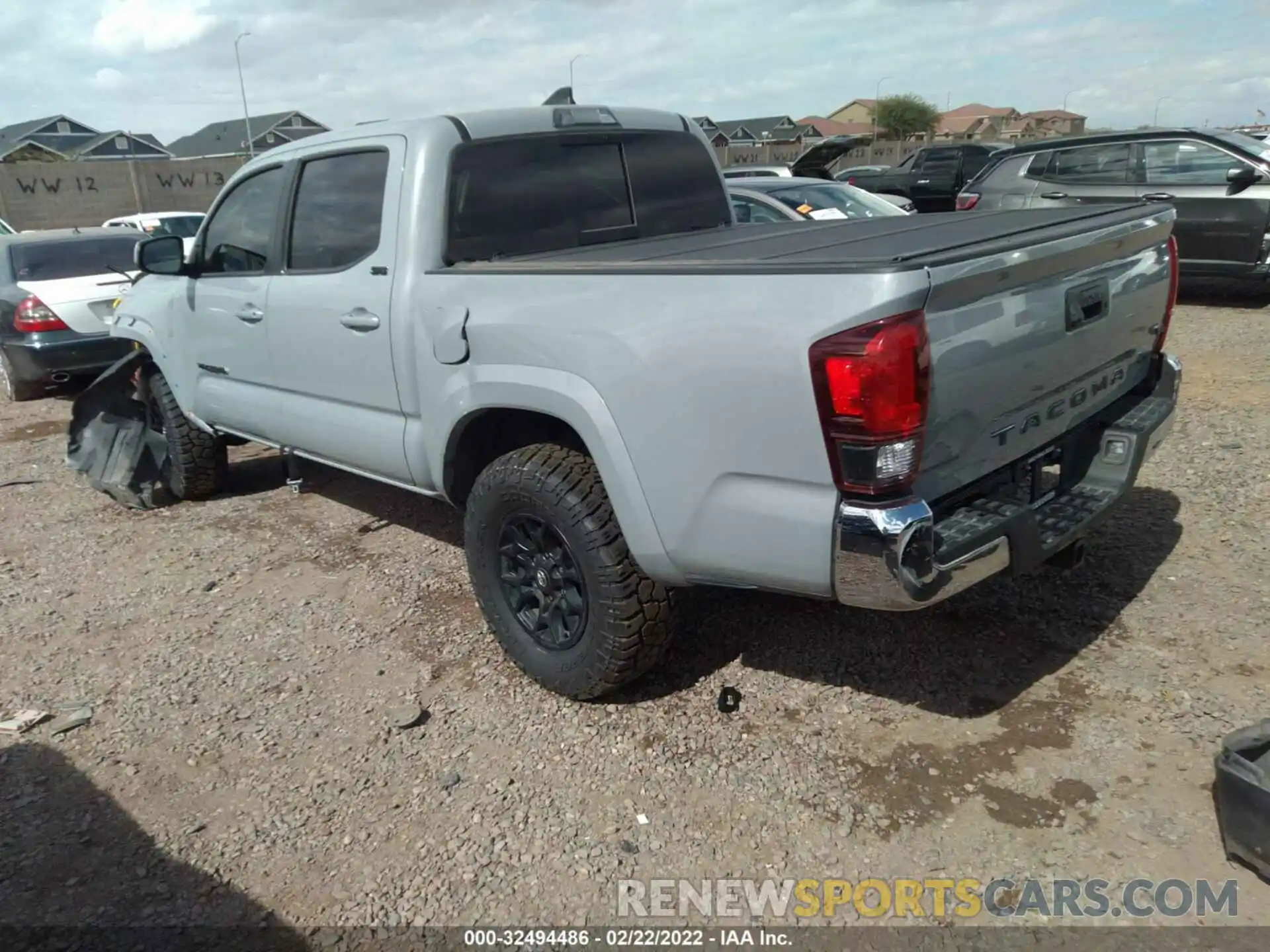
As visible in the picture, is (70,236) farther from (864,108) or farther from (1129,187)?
(864,108)

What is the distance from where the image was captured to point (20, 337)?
7.77m

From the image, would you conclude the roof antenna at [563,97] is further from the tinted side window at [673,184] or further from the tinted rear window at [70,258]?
the tinted rear window at [70,258]

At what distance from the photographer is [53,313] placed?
7.76 m

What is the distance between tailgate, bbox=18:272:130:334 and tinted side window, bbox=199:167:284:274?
12.2 feet

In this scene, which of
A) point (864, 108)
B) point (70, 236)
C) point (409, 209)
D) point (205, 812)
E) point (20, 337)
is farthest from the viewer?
point (864, 108)

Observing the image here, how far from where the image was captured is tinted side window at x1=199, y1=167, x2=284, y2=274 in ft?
14.0

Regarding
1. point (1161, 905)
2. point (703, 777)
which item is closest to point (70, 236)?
point (703, 777)

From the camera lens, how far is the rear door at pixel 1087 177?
30.0ft

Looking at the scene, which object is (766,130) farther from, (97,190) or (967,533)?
(967,533)

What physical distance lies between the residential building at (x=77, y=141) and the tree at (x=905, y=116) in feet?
175

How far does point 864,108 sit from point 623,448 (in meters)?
100

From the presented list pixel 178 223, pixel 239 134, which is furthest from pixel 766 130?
pixel 178 223

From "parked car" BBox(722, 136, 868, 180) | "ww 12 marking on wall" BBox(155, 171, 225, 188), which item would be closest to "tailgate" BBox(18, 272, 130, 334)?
"parked car" BBox(722, 136, 868, 180)

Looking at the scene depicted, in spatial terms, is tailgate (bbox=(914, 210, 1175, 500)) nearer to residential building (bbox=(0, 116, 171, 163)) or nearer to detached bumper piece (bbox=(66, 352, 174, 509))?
detached bumper piece (bbox=(66, 352, 174, 509))
